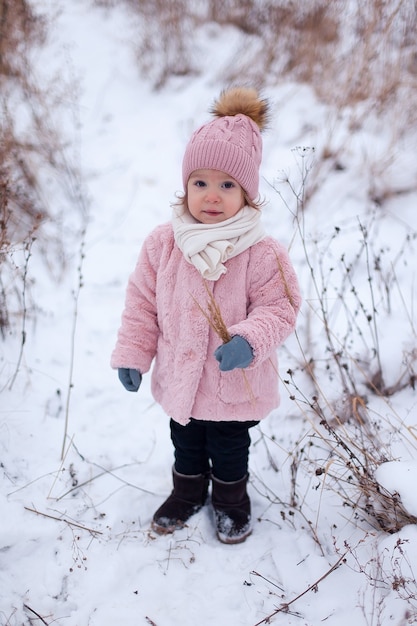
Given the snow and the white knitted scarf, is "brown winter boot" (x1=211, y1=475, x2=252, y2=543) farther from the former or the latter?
the white knitted scarf

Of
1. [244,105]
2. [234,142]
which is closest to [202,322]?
[234,142]

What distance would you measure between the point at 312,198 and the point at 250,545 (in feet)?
9.41

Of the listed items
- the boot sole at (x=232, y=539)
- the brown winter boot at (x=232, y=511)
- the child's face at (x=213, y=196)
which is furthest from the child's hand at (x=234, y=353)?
the boot sole at (x=232, y=539)

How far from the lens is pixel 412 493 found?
1.50 metres

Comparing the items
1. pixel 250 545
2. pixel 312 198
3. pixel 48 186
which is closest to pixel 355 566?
pixel 250 545

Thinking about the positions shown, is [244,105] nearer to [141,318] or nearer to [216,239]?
[216,239]

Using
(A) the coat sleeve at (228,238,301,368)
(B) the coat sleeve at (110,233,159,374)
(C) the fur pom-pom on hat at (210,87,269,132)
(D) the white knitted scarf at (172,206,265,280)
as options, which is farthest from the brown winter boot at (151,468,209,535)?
(C) the fur pom-pom on hat at (210,87,269,132)

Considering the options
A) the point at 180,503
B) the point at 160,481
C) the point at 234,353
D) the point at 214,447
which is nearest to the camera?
the point at 234,353

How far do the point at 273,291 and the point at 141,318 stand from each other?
485 mm

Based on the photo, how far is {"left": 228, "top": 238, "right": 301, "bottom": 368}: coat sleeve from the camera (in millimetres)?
1425

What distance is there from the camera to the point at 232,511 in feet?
6.10

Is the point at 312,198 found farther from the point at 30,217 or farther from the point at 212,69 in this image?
the point at 212,69

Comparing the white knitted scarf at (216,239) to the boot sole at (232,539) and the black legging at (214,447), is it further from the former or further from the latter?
the boot sole at (232,539)

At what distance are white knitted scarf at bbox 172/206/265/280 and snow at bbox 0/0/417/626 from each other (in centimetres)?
21
